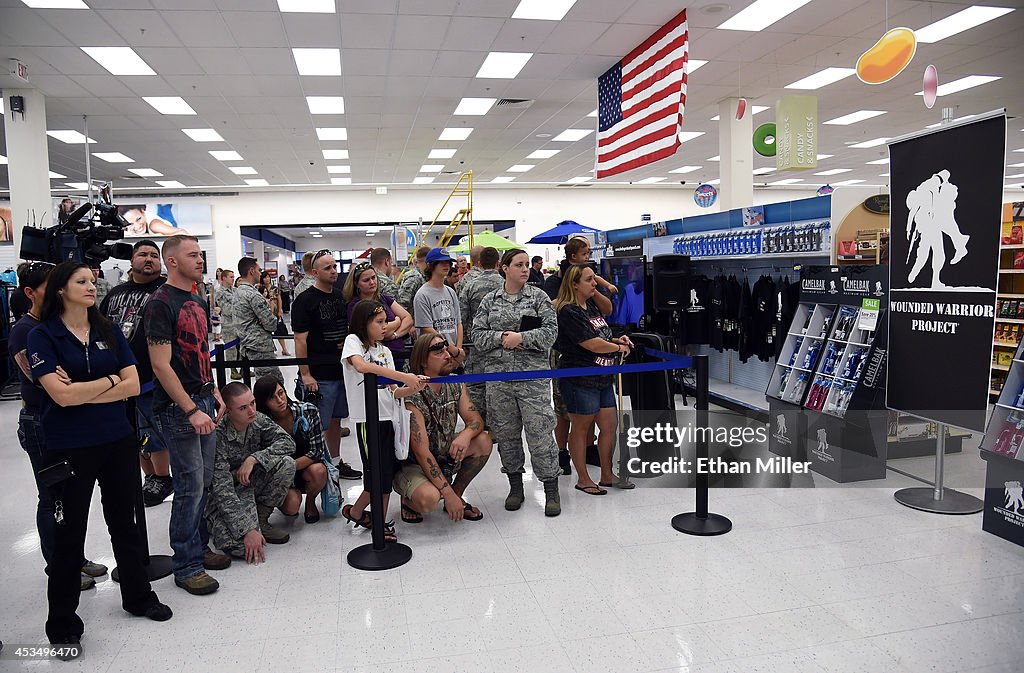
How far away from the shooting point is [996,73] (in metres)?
9.30

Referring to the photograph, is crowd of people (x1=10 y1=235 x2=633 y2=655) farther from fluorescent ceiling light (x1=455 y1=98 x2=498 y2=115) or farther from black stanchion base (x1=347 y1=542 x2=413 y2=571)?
fluorescent ceiling light (x1=455 y1=98 x2=498 y2=115)

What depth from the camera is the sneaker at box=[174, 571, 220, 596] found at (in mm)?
3178

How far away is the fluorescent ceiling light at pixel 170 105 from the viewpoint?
9.51m

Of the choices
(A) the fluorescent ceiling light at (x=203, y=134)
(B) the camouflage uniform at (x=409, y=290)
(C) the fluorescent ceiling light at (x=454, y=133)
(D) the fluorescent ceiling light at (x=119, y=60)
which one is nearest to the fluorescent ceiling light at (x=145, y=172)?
(A) the fluorescent ceiling light at (x=203, y=134)

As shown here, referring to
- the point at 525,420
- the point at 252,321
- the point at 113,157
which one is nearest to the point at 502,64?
the point at 252,321

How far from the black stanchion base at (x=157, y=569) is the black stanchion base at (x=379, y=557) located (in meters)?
0.92

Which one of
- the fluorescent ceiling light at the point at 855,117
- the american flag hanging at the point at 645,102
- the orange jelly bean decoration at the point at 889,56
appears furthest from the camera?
the fluorescent ceiling light at the point at 855,117

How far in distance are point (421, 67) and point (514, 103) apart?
7.55 ft

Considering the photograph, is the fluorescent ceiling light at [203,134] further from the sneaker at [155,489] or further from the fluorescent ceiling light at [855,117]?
the fluorescent ceiling light at [855,117]

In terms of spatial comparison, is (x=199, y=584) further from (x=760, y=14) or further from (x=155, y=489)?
(x=760, y=14)

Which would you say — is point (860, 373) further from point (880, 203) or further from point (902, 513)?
point (880, 203)

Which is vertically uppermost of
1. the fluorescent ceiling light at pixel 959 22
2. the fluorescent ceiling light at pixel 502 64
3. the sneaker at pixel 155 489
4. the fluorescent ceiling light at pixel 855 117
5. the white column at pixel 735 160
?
the fluorescent ceiling light at pixel 855 117

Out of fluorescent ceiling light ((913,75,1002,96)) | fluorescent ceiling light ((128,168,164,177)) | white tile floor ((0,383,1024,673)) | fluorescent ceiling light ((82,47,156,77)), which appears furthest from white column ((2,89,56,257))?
fluorescent ceiling light ((913,75,1002,96))

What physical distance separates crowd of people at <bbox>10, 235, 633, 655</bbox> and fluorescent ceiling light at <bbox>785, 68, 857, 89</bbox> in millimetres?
6395
